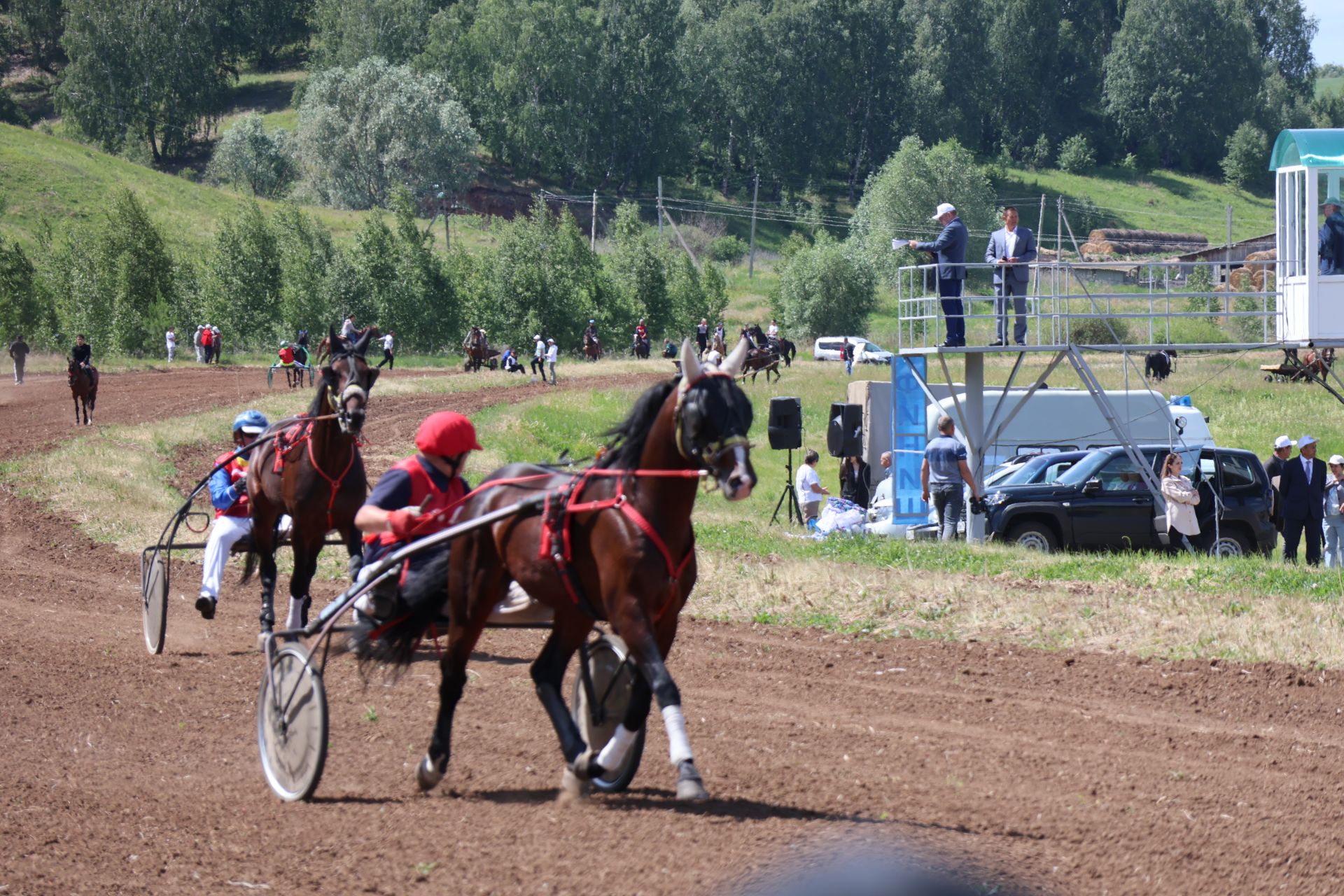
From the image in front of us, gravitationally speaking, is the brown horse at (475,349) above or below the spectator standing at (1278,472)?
above

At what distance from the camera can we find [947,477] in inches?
707

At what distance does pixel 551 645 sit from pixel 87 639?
667 centimetres

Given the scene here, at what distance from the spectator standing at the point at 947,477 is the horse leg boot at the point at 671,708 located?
11931mm

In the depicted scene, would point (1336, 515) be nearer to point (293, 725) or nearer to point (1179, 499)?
point (1179, 499)

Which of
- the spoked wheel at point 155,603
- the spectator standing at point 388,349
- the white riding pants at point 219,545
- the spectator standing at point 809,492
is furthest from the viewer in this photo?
the spectator standing at point 388,349

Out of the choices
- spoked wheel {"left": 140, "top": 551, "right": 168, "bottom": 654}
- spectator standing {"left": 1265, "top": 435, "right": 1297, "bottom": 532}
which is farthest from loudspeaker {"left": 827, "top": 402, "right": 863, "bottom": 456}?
spoked wheel {"left": 140, "top": 551, "right": 168, "bottom": 654}

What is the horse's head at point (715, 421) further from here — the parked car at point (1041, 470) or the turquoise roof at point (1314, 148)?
the turquoise roof at point (1314, 148)

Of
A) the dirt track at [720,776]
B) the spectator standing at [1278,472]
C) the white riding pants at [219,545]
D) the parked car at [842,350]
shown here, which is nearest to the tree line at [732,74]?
the parked car at [842,350]

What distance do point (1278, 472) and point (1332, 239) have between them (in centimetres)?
343

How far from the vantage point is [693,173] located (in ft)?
385

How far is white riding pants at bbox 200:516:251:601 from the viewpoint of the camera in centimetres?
1123

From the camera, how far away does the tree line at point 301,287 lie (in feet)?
188

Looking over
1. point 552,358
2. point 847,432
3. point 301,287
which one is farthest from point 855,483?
point 301,287

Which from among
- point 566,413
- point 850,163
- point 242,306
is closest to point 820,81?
point 850,163
